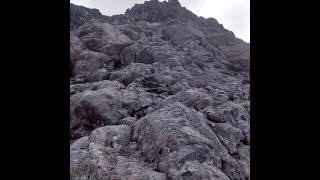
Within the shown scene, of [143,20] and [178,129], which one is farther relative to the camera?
[143,20]

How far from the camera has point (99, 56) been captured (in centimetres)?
4428

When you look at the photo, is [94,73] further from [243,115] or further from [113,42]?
[243,115]

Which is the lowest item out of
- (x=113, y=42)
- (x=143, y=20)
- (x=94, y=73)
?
(x=94, y=73)

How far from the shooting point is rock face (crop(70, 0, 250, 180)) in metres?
18.1

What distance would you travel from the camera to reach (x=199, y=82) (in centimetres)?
3819

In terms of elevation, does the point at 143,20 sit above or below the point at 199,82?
above

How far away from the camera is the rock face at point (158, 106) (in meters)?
18.1

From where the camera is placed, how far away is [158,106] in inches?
1069
